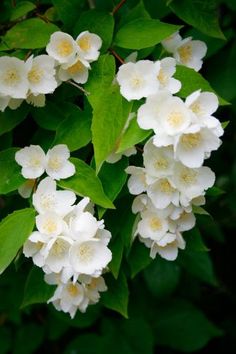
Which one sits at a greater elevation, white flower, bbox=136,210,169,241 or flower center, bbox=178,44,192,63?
flower center, bbox=178,44,192,63

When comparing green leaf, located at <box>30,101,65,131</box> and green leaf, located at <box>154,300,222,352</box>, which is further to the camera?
green leaf, located at <box>154,300,222,352</box>

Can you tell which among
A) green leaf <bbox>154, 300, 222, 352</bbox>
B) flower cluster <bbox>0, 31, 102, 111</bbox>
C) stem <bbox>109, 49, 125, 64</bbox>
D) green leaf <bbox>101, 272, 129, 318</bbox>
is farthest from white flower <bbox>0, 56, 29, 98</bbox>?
green leaf <bbox>154, 300, 222, 352</bbox>

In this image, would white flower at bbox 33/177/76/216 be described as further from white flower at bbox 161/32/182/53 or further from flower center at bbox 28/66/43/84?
white flower at bbox 161/32/182/53

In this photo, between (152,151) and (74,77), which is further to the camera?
(74,77)

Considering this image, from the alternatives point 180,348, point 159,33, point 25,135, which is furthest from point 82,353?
point 159,33

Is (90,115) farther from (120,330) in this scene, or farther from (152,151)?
(120,330)

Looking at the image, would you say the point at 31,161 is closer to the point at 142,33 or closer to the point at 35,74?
the point at 35,74

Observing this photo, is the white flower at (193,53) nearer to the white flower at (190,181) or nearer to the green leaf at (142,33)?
the green leaf at (142,33)

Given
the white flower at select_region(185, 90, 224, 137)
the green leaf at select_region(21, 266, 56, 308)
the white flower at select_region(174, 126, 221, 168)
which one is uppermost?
the white flower at select_region(185, 90, 224, 137)
